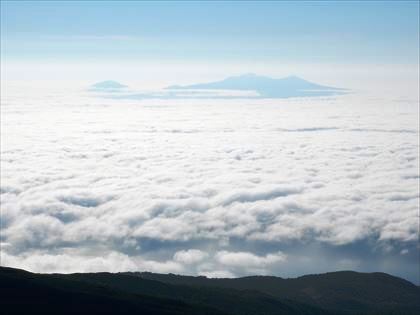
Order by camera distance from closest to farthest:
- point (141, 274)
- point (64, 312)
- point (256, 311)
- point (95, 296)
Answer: point (64, 312), point (95, 296), point (256, 311), point (141, 274)

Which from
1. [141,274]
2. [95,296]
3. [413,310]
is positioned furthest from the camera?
[141,274]

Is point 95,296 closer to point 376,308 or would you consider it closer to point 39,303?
point 39,303

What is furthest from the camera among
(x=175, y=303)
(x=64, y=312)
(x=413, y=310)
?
(x=413, y=310)

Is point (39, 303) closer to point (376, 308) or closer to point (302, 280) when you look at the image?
point (376, 308)

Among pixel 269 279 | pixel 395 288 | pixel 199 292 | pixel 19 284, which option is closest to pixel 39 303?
pixel 19 284

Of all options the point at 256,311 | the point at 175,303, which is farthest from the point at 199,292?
the point at 175,303

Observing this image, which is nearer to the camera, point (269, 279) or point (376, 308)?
point (376, 308)
